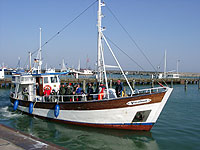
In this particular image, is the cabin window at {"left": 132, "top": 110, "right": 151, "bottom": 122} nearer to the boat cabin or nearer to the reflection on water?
the reflection on water

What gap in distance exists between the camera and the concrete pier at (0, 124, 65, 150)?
6798mm

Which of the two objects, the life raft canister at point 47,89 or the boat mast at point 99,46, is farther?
the life raft canister at point 47,89

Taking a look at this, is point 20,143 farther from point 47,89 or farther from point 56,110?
point 47,89

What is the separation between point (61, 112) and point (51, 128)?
45.2 inches

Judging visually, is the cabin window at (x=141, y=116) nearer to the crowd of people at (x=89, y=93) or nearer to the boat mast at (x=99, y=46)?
the crowd of people at (x=89, y=93)

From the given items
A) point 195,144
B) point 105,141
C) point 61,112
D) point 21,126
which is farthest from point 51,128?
point 195,144

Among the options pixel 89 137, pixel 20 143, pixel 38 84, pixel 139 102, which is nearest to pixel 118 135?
pixel 89 137

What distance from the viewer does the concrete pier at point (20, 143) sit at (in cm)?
680

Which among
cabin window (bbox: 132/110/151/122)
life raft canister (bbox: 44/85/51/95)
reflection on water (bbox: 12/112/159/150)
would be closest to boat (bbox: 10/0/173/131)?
cabin window (bbox: 132/110/151/122)

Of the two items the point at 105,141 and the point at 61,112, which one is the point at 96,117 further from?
the point at 61,112

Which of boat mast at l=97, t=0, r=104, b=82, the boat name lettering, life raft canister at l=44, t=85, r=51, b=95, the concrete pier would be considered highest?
boat mast at l=97, t=0, r=104, b=82

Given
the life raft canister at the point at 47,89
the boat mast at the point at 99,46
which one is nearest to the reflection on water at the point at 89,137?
the life raft canister at the point at 47,89

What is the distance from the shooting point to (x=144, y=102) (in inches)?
424

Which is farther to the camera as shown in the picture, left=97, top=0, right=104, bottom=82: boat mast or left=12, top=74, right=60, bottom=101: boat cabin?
left=12, top=74, right=60, bottom=101: boat cabin
